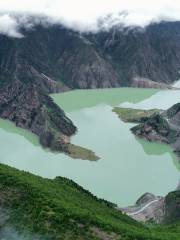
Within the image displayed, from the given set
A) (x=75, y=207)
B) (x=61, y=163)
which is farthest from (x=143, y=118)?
(x=75, y=207)

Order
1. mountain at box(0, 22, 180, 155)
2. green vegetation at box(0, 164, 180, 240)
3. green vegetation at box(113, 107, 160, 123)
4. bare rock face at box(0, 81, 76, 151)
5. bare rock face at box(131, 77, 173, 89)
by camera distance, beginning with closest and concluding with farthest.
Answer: green vegetation at box(0, 164, 180, 240) < bare rock face at box(0, 81, 76, 151) < green vegetation at box(113, 107, 160, 123) < mountain at box(0, 22, 180, 155) < bare rock face at box(131, 77, 173, 89)

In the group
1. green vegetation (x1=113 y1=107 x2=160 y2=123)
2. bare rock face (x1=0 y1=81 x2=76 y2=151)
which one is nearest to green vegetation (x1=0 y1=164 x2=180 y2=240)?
bare rock face (x1=0 y1=81 x2=76 y2=151)

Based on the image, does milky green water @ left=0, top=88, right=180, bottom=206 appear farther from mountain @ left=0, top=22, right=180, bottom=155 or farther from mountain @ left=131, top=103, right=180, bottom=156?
mountain @ left=0, top=22, right=180, bottom=155

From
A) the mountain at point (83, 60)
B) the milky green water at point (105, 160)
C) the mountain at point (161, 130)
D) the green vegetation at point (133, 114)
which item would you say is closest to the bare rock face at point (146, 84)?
the mountain at point (83, 60)

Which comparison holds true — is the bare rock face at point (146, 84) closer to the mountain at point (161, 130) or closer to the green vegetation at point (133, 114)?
the green vegetation at point (133, 114)

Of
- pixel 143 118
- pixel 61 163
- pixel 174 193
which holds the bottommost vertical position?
pixel 174 193

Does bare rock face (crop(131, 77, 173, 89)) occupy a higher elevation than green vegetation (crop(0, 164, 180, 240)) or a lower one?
higher

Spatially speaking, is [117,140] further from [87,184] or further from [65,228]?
[65,228]
